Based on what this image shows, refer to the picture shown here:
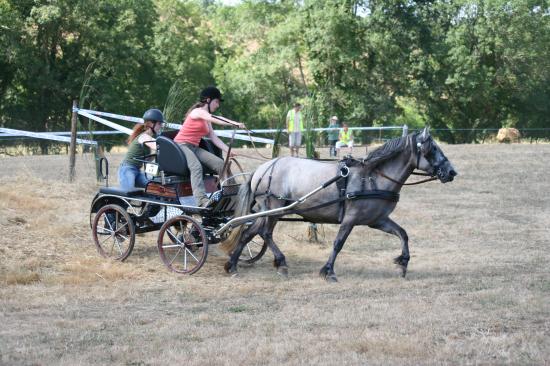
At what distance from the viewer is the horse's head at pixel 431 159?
10633 millimetres

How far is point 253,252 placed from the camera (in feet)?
41.6

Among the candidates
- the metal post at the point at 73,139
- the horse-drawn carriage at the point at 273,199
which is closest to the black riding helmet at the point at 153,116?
the horse-drawn carriage at the point at 273,199

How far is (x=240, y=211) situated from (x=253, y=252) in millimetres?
1687

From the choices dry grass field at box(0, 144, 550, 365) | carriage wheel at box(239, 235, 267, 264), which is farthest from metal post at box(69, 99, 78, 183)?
carriage wheel at box(239, 235, 267, 264)

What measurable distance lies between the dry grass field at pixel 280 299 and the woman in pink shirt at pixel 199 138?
45.6 inches

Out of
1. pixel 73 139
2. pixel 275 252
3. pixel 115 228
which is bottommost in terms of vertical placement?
pixel 275 252

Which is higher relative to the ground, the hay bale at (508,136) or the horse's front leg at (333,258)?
the hay bale at (508,136)

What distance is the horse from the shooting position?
35.1 ft

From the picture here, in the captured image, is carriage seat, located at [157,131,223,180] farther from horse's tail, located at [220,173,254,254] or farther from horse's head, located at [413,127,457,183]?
horse's head, located at [413,127,457,183]

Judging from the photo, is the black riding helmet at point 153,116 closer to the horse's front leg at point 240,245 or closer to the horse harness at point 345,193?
the horse's front leg at point 240,245

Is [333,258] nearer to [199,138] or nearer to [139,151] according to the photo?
[199,138]

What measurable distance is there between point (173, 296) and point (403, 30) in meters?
41.5

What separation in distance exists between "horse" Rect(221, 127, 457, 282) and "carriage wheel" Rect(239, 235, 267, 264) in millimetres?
703

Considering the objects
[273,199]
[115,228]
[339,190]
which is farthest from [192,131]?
[339,190]
